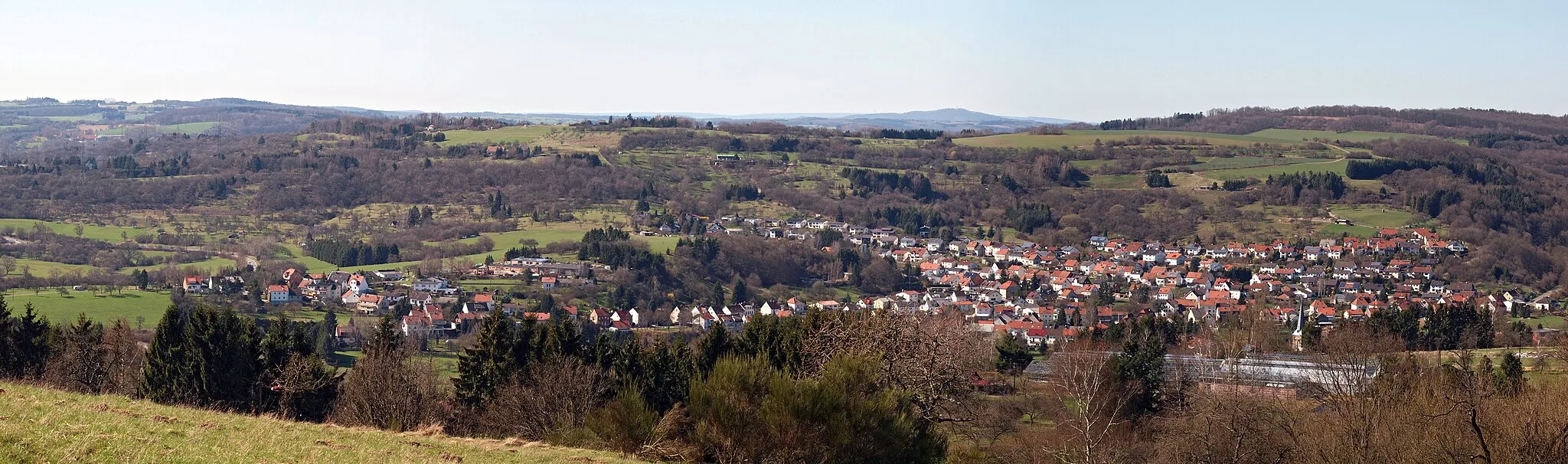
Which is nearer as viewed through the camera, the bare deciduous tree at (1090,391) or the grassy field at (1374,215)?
the bare deciduous tree at (1090,391)

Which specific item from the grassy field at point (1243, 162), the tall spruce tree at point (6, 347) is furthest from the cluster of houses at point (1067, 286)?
the tall spruce tree at point (6, 347)

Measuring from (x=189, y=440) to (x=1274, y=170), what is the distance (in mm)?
109828

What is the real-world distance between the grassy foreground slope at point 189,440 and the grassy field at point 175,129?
163112 millimetres

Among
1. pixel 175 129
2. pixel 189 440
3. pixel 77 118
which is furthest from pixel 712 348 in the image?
pixel 77 118

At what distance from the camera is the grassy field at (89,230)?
261 ft

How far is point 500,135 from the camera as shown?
13438 centimetres

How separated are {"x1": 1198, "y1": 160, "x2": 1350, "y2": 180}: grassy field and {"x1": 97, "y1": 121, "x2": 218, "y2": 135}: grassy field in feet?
424

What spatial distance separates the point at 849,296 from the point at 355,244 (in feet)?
→ 110

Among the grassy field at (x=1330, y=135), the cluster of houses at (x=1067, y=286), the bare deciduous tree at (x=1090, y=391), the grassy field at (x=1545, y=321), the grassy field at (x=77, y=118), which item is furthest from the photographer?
the grassy field at (x=77, y=118)

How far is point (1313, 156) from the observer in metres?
119

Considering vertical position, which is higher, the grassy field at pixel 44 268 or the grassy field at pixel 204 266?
the grassy field at pixel 44 268

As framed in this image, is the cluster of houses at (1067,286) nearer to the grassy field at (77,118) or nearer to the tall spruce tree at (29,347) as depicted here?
the tall spruce tree at (29,347)

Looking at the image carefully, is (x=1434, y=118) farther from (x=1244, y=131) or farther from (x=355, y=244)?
(x=355, y=244)

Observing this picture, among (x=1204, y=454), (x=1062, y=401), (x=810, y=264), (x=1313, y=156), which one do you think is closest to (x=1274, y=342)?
(x=1062, y=401)
